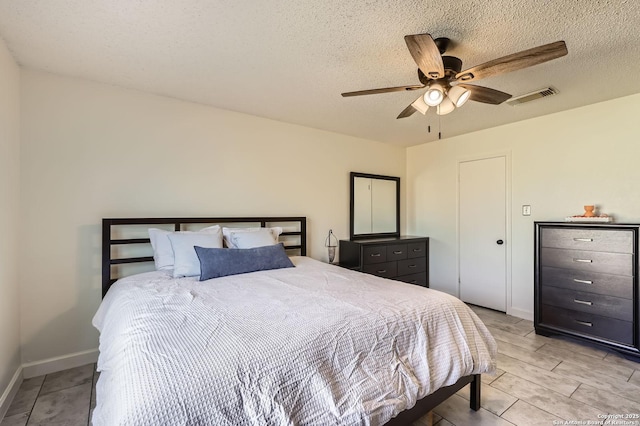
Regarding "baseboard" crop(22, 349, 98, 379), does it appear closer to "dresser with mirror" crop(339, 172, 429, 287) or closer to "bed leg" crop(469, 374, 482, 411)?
"dresser with mirror" crop(339, 172, 429, 287)

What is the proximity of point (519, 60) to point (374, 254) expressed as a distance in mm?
2641

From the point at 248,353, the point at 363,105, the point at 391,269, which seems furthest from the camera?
the point at 391,269

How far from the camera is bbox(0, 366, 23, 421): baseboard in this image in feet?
6.21

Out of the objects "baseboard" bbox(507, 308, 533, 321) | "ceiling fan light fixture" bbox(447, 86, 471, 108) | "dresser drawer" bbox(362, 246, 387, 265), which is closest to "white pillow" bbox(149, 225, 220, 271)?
"dresser drawer" bbox(362, 246, 387, 265)

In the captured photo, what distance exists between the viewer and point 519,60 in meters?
1.62

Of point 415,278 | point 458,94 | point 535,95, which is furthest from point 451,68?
point 415,278

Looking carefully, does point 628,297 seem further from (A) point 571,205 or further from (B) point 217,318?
(B) point 217,318

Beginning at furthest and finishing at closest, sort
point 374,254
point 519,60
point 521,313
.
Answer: point 374,254 → point 521,313 → point 519,60

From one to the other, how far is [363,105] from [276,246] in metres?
1.68

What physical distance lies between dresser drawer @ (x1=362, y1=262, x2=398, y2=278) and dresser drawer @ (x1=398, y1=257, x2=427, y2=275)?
0.10 metres

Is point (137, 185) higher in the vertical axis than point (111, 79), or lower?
lower

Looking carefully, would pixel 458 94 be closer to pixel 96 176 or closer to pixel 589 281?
pixel 589 281

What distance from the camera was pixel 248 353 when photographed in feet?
3.76

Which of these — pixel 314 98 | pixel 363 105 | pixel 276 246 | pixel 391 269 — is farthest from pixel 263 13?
pixel 391 269
